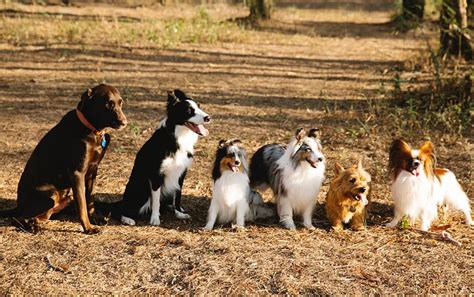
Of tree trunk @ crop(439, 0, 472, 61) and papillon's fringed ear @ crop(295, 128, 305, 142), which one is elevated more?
tree trunk @ crop(439, 0, 472, 61)

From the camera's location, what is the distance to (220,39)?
14.9 meters

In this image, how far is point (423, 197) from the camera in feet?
16.8

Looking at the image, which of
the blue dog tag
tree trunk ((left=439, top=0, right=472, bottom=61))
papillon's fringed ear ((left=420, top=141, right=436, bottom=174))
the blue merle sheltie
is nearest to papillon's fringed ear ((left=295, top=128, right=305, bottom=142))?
the blue merle sheltie

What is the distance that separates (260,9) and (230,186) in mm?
14002

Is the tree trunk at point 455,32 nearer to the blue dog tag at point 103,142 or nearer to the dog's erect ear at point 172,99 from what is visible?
the dog's erect ear at point 172,99

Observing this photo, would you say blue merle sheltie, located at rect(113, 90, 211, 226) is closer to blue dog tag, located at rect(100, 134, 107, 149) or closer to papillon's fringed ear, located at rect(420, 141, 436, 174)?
blue dog tag, located at rect(100, 134, 107, 149)

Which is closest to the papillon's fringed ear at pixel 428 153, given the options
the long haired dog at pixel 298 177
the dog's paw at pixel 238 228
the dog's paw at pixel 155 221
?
the long haired dog at pixel 298 177

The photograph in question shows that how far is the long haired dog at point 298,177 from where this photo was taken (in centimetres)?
505

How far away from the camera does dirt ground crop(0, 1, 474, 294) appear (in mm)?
4367

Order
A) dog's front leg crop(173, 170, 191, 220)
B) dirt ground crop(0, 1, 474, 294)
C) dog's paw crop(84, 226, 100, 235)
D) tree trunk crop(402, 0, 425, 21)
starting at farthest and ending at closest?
tree trunk crop(402, 0, 425, 21) < dog's front leg crop(173, 170, 191, 220) < dog's paw crop(84, 226, 100, 235) < dirt ground crop(0, 1, 474, 294)

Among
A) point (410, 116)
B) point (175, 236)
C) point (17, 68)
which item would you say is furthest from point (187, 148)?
→ point (17, 68)

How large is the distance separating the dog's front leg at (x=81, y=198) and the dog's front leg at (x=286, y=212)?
1574mm

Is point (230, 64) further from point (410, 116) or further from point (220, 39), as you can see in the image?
point (410, 116)

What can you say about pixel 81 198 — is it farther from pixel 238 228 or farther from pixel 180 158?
pixel 238 228
